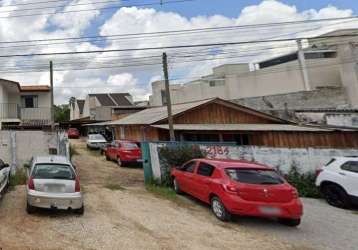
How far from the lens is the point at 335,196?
41.5 feet

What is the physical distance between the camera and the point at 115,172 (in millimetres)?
19250

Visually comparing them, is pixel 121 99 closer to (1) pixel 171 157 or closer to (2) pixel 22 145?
(2) pixel 22 145

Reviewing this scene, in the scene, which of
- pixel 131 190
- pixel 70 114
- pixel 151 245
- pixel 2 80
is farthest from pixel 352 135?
pixel 70 114

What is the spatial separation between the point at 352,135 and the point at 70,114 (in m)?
69.6

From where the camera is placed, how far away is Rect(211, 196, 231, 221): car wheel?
9.93 m

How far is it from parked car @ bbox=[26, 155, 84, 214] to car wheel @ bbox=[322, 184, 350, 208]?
830cm

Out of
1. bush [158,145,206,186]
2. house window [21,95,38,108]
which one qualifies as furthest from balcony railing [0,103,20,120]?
bush [158,145,206,186]

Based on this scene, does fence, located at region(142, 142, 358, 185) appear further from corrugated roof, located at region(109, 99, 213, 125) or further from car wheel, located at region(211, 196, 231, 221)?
corrugated roof, located at region(109, 99, 213, 125)

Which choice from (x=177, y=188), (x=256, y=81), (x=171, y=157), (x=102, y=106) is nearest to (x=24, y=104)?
(x=171, y=157)

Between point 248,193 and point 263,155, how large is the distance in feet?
20.8

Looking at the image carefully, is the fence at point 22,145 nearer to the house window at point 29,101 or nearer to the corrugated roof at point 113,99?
the house window at point 29,101

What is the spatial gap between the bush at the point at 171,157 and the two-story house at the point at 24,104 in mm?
14508

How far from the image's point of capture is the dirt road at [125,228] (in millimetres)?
7785

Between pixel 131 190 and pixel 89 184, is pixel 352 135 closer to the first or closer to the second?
pixel 131 190
